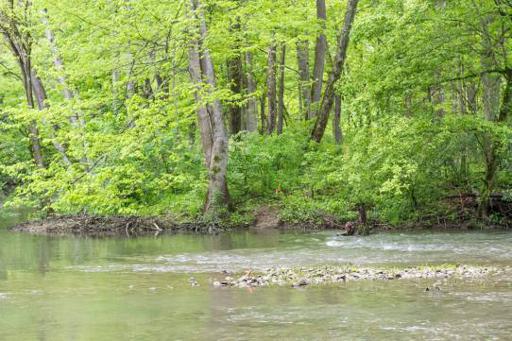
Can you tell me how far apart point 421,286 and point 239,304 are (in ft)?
9.38

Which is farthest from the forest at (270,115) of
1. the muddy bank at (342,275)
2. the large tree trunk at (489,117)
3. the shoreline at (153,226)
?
the muddy bank at (342,275)

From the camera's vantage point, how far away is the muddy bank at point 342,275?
12.2 meters

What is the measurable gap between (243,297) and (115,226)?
14.9 metres

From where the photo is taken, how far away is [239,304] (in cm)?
1020

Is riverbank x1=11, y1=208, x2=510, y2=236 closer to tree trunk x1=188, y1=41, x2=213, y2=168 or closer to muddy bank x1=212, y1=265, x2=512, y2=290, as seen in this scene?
tree trunk x1=188, y1=41, x2=213, y2=168

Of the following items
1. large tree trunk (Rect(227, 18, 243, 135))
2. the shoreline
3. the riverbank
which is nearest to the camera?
the riverbank

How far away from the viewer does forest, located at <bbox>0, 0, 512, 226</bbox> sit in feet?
63.6

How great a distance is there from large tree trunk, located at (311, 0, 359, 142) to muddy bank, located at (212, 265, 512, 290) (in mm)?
14591

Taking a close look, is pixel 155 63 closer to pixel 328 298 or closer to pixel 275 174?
pixel 275 174

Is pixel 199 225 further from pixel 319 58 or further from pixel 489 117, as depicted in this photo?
pixel 319 58

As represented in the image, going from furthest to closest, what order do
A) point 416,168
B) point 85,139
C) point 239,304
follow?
point 85,139 < point 416,168 < point 239,304

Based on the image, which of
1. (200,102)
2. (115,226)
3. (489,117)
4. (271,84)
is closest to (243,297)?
(489,117)

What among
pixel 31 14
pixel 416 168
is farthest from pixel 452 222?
pixel 31 14

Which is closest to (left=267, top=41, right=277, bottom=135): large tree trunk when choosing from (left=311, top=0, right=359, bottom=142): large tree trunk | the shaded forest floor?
(left=311, top=0, right=359, bottom=142): large tree trunk
